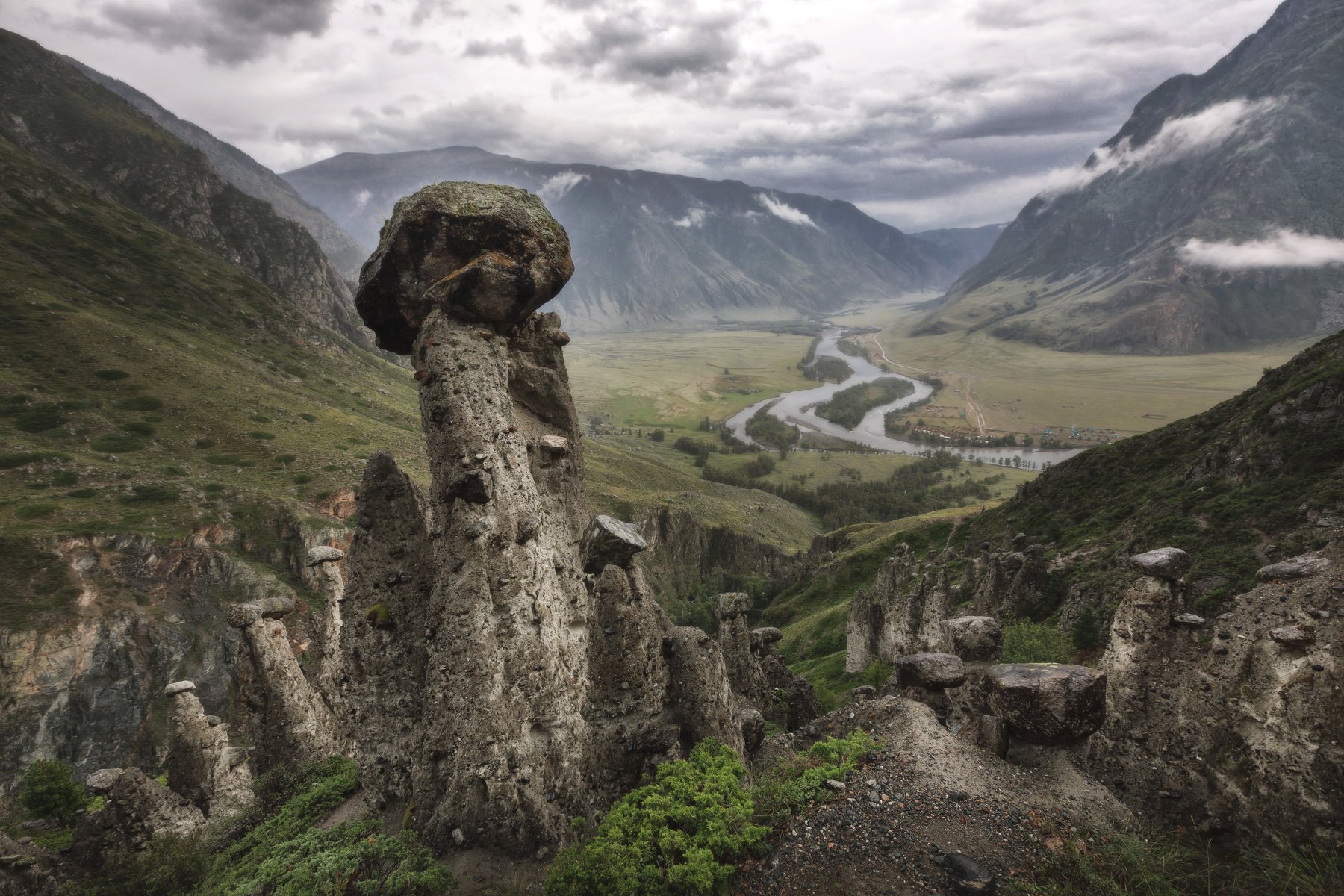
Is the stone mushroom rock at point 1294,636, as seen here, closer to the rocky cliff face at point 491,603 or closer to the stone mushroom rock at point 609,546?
the rocky cliff face at point 491,603

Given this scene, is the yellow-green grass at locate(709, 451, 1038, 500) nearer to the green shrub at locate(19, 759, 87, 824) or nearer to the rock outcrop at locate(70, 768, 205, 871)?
the green shrub at locate(19, 759, 87, 824)

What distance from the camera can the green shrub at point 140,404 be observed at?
247 ft

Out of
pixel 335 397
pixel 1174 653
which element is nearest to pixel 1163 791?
pixel 1174 653

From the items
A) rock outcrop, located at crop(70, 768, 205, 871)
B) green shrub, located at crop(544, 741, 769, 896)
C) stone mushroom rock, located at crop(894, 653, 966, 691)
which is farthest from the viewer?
rock outcrop, located at crop(70, 768, 205, 871)

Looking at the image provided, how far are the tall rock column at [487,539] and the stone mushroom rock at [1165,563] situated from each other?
48.4ft

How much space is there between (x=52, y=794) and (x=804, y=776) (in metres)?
34.5

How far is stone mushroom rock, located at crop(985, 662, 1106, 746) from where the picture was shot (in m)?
12.9

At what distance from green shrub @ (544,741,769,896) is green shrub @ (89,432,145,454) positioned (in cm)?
8552

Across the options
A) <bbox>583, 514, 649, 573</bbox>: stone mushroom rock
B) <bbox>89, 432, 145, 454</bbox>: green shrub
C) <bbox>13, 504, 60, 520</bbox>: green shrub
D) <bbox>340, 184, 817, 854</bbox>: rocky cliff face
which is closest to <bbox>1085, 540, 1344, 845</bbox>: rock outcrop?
<bbox>340, 184, 817, 854</bbox>: rocky cliff face

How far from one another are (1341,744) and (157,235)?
7973 inches

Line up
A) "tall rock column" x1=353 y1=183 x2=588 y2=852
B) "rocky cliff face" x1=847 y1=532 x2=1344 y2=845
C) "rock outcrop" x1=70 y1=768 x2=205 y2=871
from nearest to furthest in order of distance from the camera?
"rocky cliff face" x1=847 y1=532 x2=1344 y2=845
"tall rock column" x1=353 y1=183 x2=588 y2=852
"rock outcrop" x1=70 y1=768 x2=205 y2=871

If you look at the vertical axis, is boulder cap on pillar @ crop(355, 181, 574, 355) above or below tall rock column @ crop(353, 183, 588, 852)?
above

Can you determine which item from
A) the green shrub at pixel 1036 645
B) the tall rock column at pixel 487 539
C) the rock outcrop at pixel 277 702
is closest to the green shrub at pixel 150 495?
the rock outcrop at pixel 277 702

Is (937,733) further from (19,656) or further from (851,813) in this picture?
(19,656)
